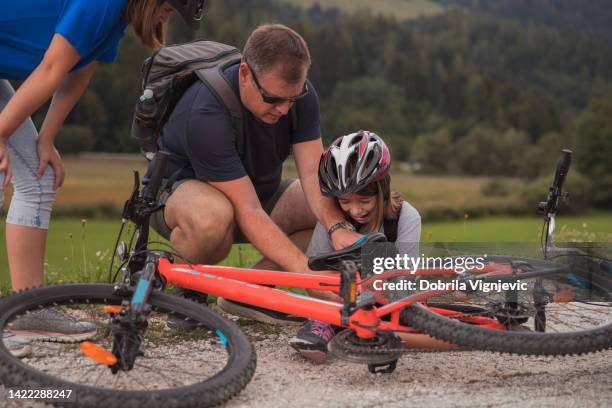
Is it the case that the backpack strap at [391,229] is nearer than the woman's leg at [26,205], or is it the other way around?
the woman's leg at [26,205]

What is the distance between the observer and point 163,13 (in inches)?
148

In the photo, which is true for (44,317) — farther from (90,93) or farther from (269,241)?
(90,93)

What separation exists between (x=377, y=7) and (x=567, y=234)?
169 feet

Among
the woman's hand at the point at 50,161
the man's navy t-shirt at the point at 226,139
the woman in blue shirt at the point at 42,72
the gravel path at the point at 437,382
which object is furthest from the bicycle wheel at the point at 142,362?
the man's navy t-shirt at the point at 226,139

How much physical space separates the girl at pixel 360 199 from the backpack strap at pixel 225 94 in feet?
1.71

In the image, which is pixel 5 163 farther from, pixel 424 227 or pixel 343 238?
pixel 424 227

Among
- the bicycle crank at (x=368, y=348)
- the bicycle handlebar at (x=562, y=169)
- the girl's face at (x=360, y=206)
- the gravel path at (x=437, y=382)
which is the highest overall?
the bicycle handlebar at (x=562, y=169)

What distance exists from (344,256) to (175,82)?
1541 mm

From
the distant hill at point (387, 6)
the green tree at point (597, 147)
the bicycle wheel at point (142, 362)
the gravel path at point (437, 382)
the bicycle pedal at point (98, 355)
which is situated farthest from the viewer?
the distant hill at point (387, 6)

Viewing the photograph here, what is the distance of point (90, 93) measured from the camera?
117ft

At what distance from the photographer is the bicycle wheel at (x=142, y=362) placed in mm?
2840

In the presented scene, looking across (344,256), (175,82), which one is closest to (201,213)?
(175,82)

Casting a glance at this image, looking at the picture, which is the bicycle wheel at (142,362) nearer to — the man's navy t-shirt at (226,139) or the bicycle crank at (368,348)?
the bicycle crank at (368,348)

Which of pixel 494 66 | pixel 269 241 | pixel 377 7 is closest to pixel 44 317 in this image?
pixel 269 241
